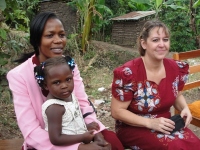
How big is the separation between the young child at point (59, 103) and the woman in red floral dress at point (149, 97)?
0.51 metres

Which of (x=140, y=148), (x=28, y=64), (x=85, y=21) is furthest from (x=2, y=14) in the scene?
(x=85, y=21)

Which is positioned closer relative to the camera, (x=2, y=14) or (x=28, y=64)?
(x=28, y=64)

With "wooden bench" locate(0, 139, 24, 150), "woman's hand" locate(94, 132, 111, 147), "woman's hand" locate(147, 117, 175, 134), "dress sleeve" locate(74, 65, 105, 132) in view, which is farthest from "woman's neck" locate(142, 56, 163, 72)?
"wooden bench" locate(0, 139, 24, 150)

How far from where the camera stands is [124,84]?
2244mm

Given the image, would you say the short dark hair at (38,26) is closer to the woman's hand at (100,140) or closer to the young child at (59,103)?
the young child at (59,103)

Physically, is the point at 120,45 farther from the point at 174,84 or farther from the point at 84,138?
the point at 84,138

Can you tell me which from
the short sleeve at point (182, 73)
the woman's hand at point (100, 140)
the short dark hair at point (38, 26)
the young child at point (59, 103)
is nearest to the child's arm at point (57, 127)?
the young child at point (59, 103)

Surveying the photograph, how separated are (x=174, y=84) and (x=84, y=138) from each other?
3.05ft

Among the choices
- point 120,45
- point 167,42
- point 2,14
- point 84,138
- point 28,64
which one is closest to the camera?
point 84,138

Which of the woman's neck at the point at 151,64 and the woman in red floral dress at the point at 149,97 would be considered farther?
the woman's neck at the point at 151,64

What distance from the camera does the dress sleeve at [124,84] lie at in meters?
2.23

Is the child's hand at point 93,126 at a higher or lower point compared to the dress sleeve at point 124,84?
lower

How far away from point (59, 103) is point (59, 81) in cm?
13

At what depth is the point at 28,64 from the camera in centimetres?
196
